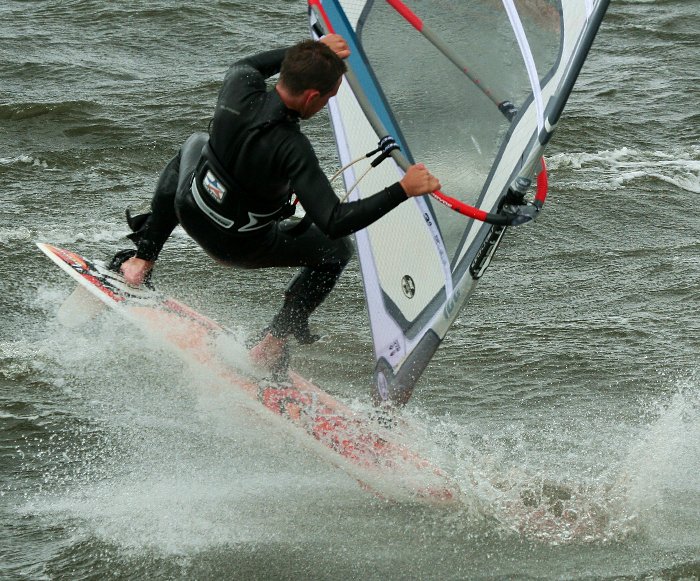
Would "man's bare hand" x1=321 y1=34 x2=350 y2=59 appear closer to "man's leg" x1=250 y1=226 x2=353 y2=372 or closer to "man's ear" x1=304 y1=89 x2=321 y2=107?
"man's ear" x1=304 y1=89 x2=321 y2=107

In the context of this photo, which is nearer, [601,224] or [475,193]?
[475,193]

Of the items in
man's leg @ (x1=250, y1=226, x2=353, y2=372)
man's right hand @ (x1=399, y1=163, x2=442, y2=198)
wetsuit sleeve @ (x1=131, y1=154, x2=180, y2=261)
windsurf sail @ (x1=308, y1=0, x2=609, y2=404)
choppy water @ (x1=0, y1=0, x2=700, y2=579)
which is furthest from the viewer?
wetsuit sleeve @ (x1=131, y1=154, x2=180, y2=261)

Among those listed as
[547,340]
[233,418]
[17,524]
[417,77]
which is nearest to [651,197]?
[547,340]

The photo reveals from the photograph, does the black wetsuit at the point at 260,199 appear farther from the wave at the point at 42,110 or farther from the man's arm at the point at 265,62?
the wave at the point at 42,110

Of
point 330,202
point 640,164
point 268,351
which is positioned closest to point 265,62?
point 330,202

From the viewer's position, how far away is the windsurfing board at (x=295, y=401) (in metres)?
4.82

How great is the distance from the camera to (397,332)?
5.19 meters

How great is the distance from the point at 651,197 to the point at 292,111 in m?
5.02

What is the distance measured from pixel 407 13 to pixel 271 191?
4.08ft

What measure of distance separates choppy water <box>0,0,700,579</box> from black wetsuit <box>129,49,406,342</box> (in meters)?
0.72

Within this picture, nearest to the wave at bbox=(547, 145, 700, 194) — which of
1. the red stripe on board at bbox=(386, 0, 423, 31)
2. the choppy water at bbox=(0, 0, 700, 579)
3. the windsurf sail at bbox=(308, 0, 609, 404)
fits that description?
the choppy water at bbox=(0, 0, 700, 579)

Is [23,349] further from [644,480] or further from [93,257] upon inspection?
[644,480]

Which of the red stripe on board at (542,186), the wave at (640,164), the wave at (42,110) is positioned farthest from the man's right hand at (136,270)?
the wave at (42,110)

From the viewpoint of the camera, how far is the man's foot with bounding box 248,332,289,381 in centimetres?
535
